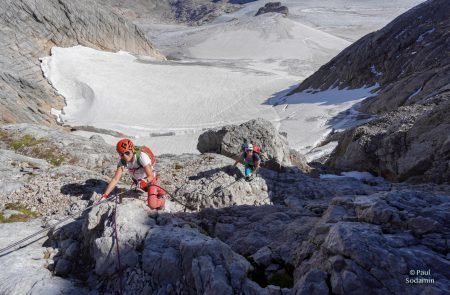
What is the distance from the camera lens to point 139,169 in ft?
24.7

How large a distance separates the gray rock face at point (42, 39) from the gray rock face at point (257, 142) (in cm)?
1888

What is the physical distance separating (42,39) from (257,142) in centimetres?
4785

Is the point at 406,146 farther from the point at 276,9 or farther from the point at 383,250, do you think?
the point at 276,9

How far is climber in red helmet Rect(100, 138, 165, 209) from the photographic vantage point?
6988mm

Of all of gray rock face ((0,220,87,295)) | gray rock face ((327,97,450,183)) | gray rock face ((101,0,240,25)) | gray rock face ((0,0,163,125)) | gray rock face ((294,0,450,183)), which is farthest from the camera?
gray rock face ((101,0,240,25))

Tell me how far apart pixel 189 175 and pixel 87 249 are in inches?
212

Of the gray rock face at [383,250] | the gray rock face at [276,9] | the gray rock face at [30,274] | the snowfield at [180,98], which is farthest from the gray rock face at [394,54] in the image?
the gray rock face at [276,9]

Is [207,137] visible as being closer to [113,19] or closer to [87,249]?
[87,249]

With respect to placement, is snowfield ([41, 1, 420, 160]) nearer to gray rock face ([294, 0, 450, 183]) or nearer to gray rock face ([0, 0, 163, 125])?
gray rock face ([0, 0, 163, 125])

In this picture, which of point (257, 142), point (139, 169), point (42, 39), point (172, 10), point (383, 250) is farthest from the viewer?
point (172, 10)

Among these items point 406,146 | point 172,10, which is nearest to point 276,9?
point 172,10

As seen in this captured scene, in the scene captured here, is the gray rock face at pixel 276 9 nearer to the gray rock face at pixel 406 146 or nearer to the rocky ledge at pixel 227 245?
the gray rock face at pixel 406 146

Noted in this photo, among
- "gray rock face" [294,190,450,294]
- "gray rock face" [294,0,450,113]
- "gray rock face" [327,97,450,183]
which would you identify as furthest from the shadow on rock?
"gray rock face" [294,0,450,113]

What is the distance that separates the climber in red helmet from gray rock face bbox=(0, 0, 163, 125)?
22.2 metres
